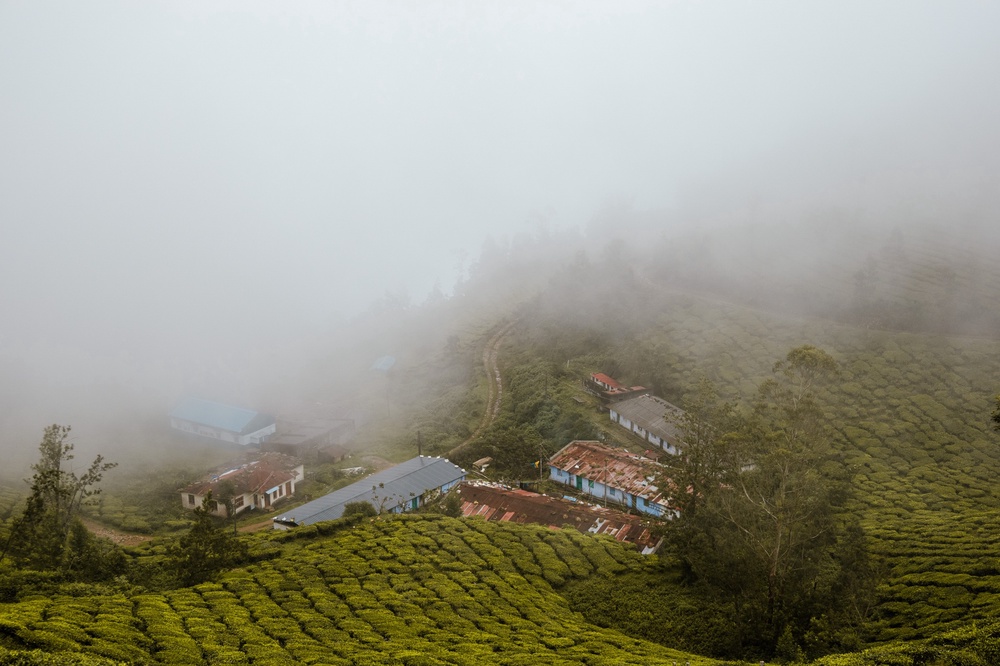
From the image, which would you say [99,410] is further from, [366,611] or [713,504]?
[713,504]

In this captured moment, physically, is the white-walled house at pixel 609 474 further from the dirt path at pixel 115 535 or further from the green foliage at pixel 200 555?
the dirt path at pixel 115 535

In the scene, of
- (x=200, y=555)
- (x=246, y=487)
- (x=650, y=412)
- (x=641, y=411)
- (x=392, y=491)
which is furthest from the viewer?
(x=641, y=411)

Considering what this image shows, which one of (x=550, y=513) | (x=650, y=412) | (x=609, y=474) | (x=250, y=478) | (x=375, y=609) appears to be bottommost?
(x=550, y=513)

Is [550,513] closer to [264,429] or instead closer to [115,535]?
[115,535]

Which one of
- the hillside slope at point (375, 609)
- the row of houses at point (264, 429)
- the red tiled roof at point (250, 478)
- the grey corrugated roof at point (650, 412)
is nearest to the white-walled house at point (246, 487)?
the red tiled roof at point (250, 478)

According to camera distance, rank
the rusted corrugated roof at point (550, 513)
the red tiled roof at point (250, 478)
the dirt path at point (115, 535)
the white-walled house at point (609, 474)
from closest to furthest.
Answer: the rusted corrugated roof at point (550, 513) → the dirt path at point (115, 535) → the white-walled house at point (609, 474) → the red tiled roof at point (250, 478)

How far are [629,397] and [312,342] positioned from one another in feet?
195

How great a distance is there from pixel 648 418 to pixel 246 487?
113 feet

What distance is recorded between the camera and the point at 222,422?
232 feet

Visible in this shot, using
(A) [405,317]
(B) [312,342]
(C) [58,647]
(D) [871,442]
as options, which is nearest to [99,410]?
(B) [312,342]

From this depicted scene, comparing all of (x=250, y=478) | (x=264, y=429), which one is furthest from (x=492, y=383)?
(x=250, y=478)

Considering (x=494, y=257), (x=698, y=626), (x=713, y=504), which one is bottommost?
(x=698, y=626)

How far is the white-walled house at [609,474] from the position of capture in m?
51.7

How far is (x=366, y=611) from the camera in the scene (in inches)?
1142
